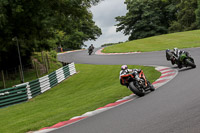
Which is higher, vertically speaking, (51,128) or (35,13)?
(35,13)

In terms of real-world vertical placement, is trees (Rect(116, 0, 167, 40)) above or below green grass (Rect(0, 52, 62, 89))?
above

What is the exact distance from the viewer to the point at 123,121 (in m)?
6.71

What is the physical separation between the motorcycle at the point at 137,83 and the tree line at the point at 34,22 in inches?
325

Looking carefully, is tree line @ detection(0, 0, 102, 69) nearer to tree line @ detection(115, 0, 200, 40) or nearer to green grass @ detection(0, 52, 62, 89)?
green grass @ detection(0, 52, 62, 89)

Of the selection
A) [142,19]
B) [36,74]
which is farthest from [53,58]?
[142,19]

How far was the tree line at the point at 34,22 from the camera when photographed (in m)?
17.1

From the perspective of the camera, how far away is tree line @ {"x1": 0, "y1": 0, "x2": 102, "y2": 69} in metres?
17.1

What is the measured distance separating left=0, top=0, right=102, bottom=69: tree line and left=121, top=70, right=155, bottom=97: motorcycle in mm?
8265

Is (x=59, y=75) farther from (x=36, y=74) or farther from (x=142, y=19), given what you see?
(x=142, y=19)

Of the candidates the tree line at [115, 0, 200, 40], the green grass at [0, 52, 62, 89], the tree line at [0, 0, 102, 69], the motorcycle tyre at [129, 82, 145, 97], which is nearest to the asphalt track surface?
the motorcycle tyre at [129, 82, 145, 97]

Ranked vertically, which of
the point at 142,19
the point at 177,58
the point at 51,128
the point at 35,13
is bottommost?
the point at 51,128

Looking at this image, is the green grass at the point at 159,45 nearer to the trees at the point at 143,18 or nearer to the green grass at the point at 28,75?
the green grass at the point at 28,75

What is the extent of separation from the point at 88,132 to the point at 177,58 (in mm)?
9973

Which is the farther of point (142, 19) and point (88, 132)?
point (142, 19)
